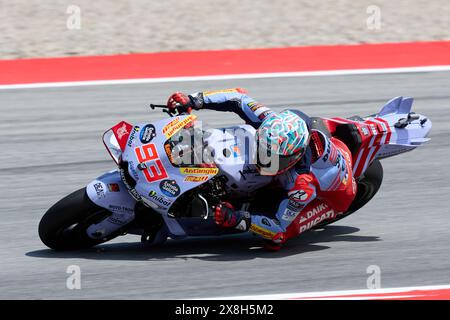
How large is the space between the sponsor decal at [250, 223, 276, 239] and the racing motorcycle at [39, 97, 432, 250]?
0.17 metres

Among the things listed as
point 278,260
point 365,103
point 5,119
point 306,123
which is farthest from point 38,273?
point 365,103

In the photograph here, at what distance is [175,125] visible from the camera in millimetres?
6898

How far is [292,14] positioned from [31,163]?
650 centimetres

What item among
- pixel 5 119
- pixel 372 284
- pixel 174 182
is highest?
pixel 5 119

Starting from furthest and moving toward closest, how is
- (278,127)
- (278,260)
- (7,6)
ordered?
(7,6)
(278,260)
(278,127)

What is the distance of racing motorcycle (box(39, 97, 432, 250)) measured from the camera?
267 inches

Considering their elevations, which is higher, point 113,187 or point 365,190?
point 113,187

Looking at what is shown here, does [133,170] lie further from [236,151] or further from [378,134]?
[378,134]

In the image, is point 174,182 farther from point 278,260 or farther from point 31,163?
point 31,163

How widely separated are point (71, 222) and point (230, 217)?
3.96ft

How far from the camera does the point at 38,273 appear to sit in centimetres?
700

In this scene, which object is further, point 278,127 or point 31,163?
point 31,163

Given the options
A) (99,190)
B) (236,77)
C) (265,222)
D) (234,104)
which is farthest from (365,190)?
(236,77)

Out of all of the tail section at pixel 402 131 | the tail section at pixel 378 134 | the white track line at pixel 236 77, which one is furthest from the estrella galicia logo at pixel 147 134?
the white track line at pixel 236 77
